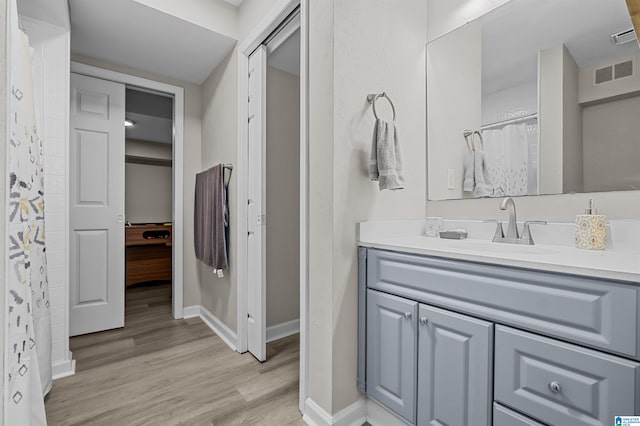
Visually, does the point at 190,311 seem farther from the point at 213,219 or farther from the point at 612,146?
the point at 612,146

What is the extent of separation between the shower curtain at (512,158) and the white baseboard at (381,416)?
3.87ft

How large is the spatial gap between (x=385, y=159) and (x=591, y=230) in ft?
2.77

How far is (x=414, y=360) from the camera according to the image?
1178 millimetres

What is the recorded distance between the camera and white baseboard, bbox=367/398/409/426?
1.29 metres

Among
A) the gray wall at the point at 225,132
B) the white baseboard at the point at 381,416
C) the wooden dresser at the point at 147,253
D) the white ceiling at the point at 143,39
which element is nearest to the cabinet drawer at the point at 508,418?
the white baseboard at the point at 381,416

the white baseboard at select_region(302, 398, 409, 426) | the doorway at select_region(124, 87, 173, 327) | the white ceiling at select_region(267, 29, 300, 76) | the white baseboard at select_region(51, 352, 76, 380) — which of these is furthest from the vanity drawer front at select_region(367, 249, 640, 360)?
the doorway at select_region(124, 87, 173, 327)

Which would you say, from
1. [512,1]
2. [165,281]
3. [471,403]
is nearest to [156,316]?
[165,281]

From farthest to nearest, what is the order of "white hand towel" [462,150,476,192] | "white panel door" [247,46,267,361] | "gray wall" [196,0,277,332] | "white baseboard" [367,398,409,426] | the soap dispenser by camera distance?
"gray wall" [196,0,277,332], "white panel door" [247,46,267,361], "white hand towel" [462,150,476,192], "white baseboard" [367,398,409,426], the soap dispenser

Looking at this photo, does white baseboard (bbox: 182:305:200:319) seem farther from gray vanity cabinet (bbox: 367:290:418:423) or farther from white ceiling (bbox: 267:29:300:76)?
white ceiling (bbox: 267:29:300:76)

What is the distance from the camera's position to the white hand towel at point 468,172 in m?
1.60

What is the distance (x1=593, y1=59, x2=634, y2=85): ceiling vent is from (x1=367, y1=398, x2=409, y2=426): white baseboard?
5.42 feet

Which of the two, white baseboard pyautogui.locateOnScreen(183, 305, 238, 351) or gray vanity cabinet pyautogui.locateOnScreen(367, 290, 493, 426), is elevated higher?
gray vanity cabinet pyautogui.locateOnScreen(367, 290, 493, 426)

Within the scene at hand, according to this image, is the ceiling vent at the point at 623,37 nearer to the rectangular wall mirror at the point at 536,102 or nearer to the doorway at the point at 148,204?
the rectangular wall mirror at the point at 536,102

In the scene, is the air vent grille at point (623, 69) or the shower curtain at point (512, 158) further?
the shower curtain at point (512, 158)
